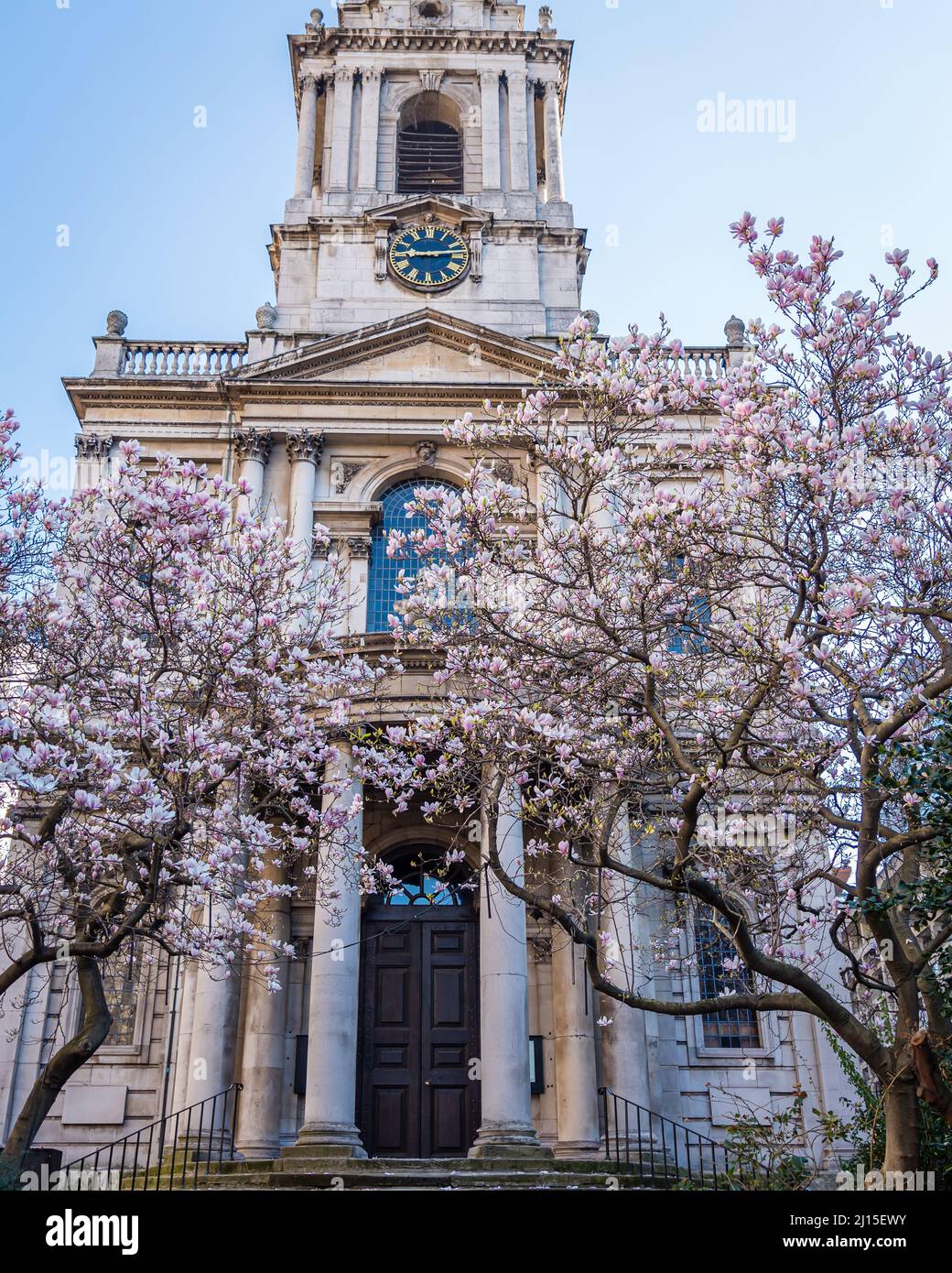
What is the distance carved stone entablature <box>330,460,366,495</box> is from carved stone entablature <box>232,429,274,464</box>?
1.33 meters

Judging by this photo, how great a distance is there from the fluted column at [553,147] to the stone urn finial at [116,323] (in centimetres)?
1091

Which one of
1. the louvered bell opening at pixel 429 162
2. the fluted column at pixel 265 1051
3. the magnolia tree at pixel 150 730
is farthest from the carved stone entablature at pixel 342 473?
the louvered bell opening at pixel 429 162

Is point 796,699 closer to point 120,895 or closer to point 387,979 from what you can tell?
point 120,895

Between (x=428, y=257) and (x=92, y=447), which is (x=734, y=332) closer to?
(x=428, y=257)

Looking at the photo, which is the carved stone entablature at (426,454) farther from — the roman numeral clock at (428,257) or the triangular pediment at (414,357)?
the roman numeral clock at (428,257)

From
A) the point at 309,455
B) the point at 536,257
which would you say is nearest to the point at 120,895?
the point at 309,455

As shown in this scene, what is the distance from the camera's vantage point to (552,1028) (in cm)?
1986

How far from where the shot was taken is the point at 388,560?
2397cm

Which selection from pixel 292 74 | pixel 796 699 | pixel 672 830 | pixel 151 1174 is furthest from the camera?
pixel 292 74

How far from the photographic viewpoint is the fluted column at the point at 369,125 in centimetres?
2961

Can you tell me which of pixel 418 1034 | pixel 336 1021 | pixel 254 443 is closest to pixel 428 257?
pixel 254 443

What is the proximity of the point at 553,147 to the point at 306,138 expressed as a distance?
20.6 feet

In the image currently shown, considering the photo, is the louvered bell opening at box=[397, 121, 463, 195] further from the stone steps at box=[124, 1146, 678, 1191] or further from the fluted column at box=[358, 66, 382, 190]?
the stone steps at box=[124, 1146, 678, 1191]
